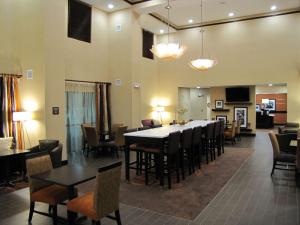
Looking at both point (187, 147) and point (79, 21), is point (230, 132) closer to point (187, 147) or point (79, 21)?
point (187, 147)

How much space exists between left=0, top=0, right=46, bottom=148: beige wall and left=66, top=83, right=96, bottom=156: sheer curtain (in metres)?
1.76

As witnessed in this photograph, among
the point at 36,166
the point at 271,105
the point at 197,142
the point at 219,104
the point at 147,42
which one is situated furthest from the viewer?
the point at 271,105

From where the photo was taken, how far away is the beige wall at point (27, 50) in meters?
6.11

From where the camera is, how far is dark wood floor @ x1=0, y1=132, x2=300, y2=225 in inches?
137

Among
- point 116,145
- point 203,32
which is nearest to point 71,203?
point 116,145

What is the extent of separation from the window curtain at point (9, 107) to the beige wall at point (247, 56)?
6.82m

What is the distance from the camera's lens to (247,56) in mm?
10203

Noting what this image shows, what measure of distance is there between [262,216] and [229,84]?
7637mm

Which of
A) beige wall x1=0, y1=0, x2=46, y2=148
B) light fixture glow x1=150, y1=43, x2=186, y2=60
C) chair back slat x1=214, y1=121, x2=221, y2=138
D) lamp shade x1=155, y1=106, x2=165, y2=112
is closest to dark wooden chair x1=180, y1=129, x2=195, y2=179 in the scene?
chair back slat x1=214, y1=121, x2=221, y2=138

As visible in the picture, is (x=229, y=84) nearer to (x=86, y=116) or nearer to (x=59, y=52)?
(x=86, y=116)

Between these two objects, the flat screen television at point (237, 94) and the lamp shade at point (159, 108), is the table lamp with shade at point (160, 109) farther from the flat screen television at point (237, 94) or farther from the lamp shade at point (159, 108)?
the flat screen television at point (237, 94)

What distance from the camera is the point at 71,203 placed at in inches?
119

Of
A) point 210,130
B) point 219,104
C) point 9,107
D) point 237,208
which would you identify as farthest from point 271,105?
point 9,107

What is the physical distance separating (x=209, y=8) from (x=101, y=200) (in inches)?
330
